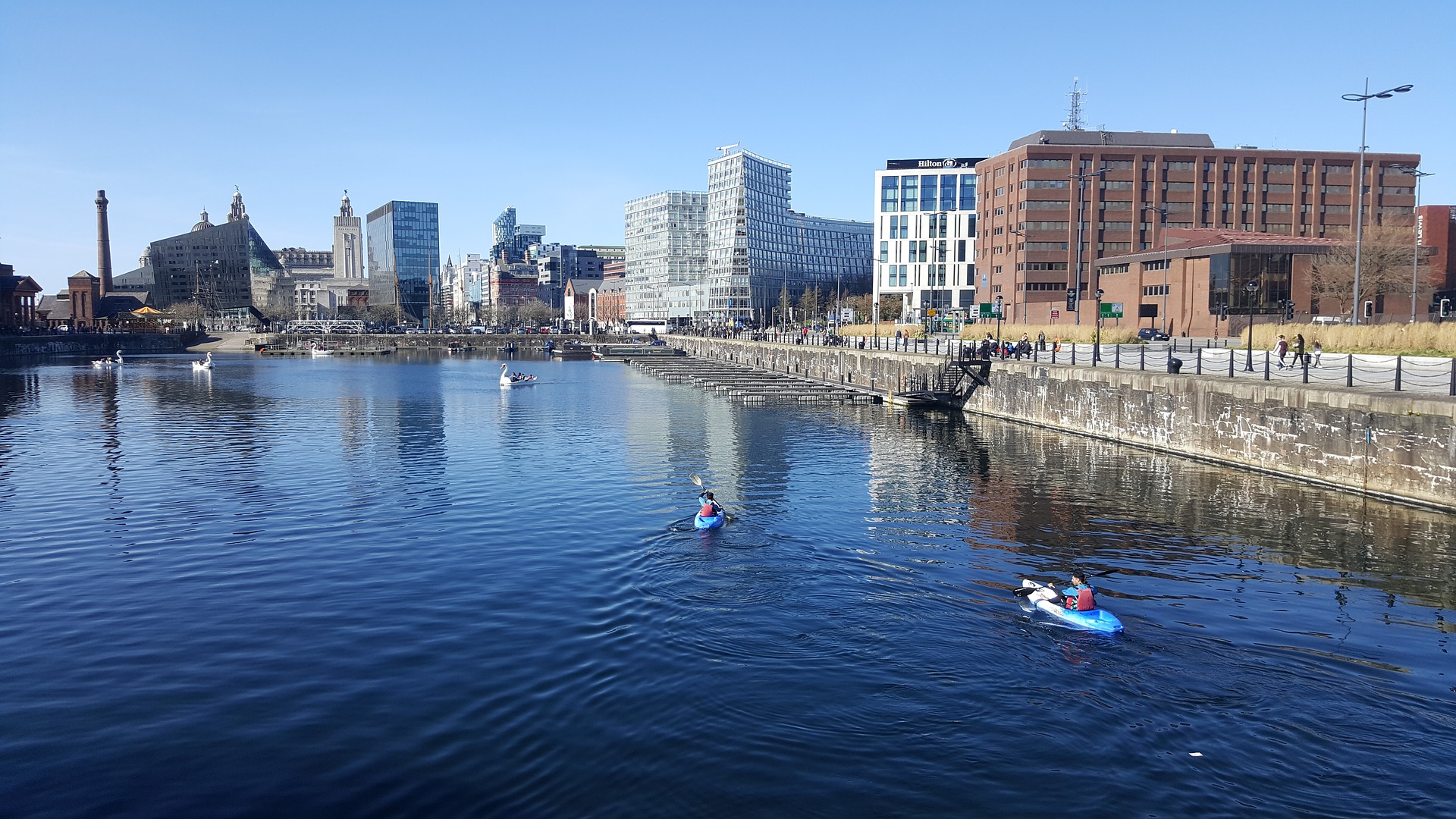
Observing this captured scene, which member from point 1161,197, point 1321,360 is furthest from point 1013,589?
point 1161,197

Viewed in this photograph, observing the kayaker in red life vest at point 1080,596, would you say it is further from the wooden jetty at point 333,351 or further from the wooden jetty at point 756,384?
the wooden jetty at point 333,351

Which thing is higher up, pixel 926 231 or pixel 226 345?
pixel 926 231

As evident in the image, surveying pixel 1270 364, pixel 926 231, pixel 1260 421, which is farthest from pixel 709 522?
pixel 926 231

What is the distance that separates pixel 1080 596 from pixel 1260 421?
23.0m

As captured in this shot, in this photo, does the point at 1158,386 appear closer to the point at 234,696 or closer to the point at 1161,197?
the point at 234,696

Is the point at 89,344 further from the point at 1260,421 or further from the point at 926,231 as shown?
the point at 1260,421

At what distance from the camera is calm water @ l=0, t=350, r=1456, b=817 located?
13117 millimetres

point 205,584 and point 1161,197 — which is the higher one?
point 1161,197

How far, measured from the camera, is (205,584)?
23.0m

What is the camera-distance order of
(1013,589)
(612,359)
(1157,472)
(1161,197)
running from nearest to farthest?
(1013,589), (1157,472), (1161,197), (612,359)

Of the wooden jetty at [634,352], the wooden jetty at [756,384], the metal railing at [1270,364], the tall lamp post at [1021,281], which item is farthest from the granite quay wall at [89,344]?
the tall lamp post at [1021,281]

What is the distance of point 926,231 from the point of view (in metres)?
177

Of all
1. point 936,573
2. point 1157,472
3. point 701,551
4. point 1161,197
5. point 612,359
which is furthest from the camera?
point 612,359

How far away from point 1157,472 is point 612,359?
433 feet
